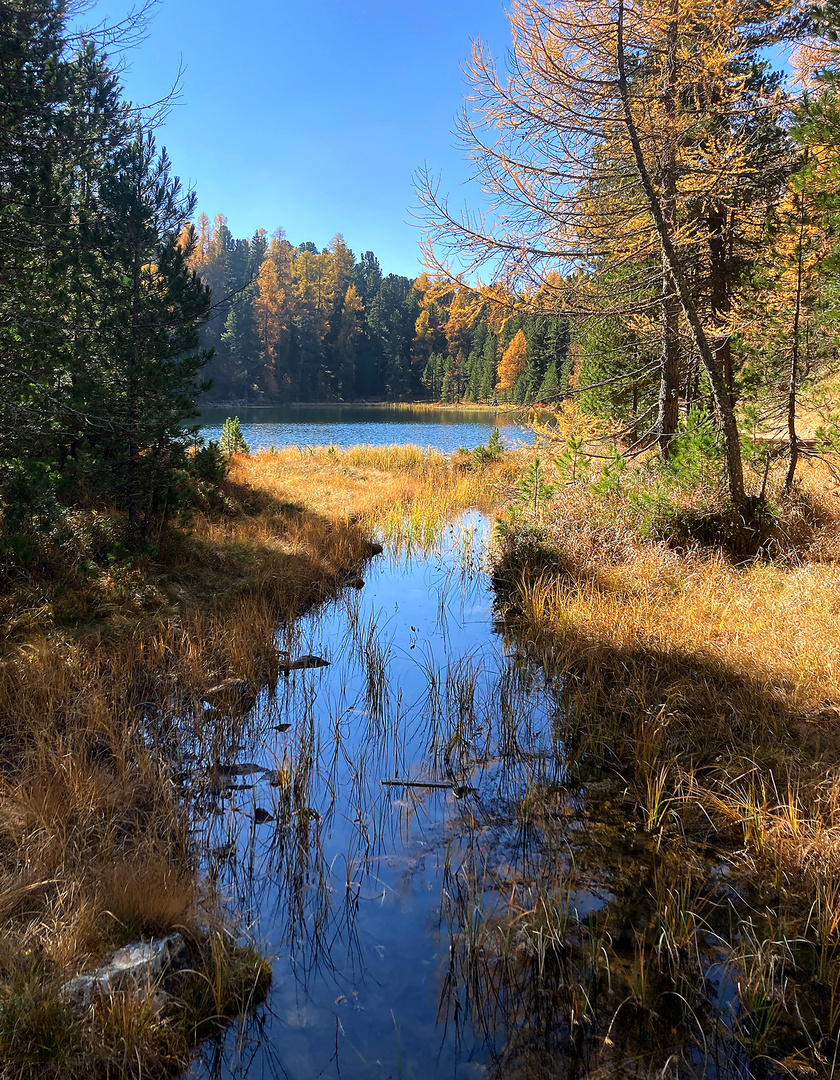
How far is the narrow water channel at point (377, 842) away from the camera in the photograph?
92.0 inches

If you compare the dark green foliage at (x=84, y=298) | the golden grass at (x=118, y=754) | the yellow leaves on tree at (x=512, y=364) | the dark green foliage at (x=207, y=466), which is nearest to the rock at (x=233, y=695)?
the golden grass at (x=118, y=754)

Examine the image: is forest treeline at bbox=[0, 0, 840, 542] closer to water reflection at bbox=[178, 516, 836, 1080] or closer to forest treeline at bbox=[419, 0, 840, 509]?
forest treeline at bbox=[419, 0, 840, 509]

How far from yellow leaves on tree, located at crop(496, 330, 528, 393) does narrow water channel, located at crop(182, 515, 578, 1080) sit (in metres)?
57.0

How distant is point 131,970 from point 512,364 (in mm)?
62014

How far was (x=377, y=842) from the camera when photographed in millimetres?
3447

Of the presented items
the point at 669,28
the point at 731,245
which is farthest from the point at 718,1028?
the point at 731,245

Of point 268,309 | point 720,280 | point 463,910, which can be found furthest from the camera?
point 268,309

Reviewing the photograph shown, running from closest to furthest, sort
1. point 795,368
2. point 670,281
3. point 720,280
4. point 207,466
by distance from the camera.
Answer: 1. point 795,368
2. point 670,281
3. point 720,280
4. point 207,466

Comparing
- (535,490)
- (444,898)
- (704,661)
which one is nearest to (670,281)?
(535,490)

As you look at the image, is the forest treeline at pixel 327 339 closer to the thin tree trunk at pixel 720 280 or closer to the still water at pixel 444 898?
the thin tree trunk at pixel 720 280

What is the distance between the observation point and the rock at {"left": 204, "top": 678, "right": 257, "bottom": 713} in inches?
194

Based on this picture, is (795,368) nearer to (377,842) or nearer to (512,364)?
(377,842)

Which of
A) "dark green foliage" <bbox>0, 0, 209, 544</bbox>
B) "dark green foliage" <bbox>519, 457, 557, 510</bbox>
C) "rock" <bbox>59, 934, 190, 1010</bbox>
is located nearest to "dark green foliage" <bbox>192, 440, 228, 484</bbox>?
"dark green foliage" <bbox>0, 0, 209, 544</bbox>

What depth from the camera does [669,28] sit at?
6.56m
